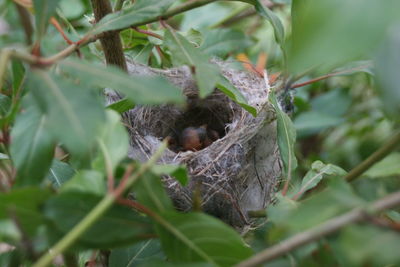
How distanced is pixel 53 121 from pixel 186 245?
0.90 feet

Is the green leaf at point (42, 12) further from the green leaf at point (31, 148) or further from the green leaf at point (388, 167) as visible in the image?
the green leaf at point (388, 167)

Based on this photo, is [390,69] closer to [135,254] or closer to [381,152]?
[381,152]

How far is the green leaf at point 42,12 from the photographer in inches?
31.3

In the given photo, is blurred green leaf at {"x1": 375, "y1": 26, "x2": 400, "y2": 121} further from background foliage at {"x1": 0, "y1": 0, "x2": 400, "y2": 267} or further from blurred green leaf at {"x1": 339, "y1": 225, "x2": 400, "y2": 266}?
blurred green leaf at {"x1": 339, "y1": 225, "x2": 400, "y2": 266}

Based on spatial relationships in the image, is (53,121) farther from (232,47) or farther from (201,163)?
(232,47)

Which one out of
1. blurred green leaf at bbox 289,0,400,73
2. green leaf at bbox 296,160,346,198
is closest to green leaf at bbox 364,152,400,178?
green leaf at bbox 296,160,346,198

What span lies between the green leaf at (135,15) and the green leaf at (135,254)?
0.51 m

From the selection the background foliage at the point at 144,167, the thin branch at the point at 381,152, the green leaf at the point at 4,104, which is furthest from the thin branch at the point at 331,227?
the green leaf at the point at 4,104

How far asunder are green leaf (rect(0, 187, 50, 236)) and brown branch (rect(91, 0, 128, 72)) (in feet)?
1.53

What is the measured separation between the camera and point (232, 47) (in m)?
1.84

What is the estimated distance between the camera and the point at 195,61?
0.92m

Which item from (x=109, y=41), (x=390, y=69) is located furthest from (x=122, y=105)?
(x=390, y=69)

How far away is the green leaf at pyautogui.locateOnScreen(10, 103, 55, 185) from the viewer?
80 cm

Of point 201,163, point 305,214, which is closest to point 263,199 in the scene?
point 201,163
